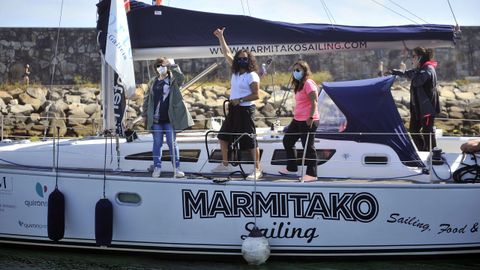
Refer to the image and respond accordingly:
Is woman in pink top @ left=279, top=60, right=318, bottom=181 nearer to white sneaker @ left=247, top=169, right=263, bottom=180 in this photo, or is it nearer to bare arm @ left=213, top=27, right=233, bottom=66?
white sneaker @ left=247, top=169, right=263, bottom=180

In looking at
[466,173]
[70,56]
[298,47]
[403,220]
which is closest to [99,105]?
[70,56]

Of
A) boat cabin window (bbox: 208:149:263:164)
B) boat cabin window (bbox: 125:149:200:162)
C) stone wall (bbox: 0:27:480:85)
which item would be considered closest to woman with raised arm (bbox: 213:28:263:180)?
boat cabin window (bbox: 208:149:263:164)

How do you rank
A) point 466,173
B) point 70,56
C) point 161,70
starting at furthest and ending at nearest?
1. point 70,56
2. point 161,70
3. point 466,173

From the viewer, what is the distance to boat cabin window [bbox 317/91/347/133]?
32.4 ft

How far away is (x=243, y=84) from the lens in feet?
31.2

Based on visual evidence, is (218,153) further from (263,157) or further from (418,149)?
(418,149)

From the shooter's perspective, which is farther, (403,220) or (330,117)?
(330,117)

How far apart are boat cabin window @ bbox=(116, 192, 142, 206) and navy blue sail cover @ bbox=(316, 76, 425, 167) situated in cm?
270

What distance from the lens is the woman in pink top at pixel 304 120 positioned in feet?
30.6

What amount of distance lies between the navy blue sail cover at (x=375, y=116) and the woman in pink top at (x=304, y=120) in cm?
46

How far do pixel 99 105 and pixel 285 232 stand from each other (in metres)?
12.7

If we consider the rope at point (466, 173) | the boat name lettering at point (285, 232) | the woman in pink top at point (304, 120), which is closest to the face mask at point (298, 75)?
the woman in pink top at point (304, 120)

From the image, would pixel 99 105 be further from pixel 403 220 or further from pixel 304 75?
pixel 403 220

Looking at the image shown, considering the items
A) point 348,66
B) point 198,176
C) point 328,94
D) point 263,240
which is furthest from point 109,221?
point 348,66
